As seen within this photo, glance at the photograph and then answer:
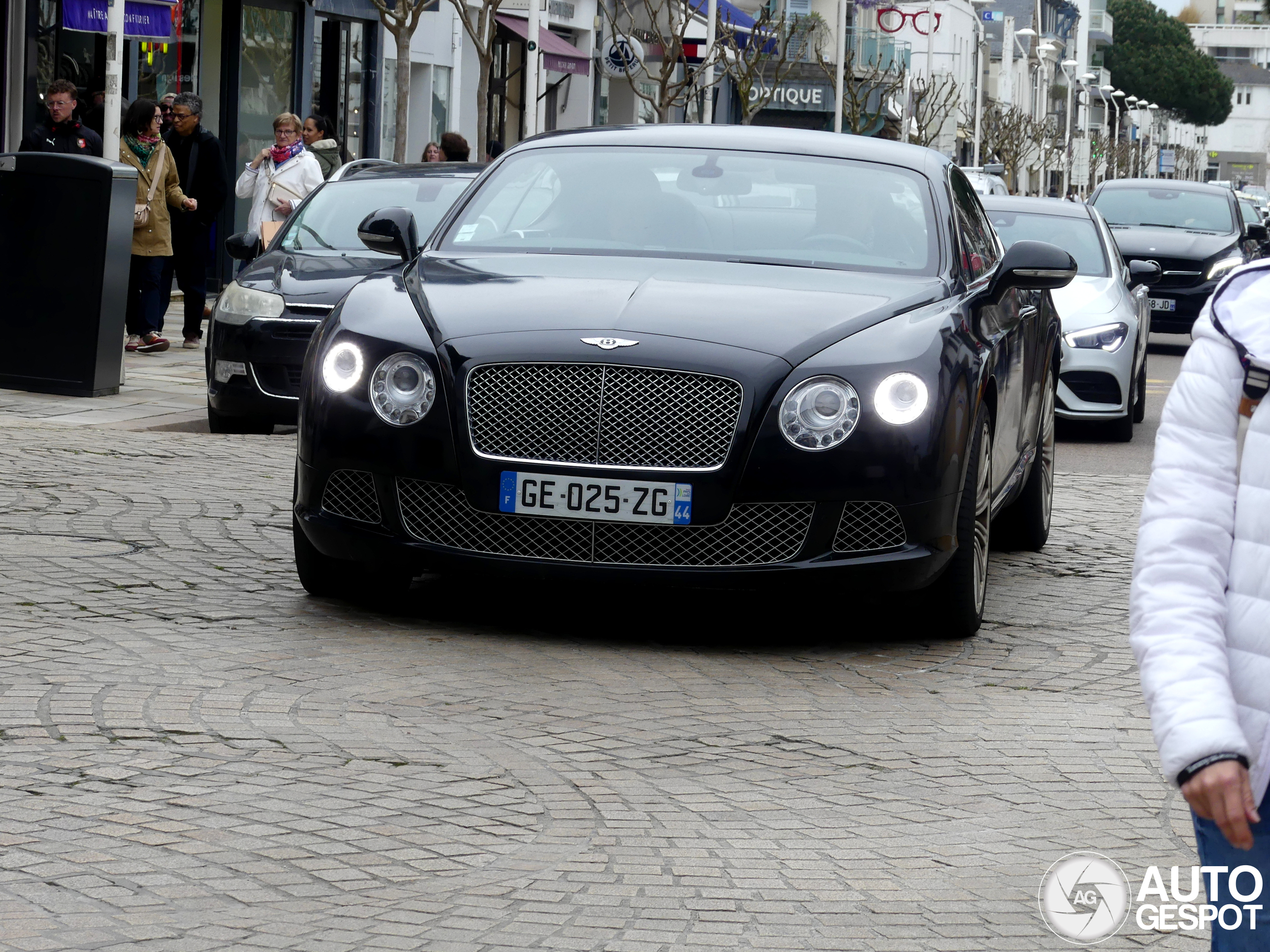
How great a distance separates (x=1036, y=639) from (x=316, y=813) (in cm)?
300

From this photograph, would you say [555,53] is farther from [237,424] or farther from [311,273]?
[237,424]

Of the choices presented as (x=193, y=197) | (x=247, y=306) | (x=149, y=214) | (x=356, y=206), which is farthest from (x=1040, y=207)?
(x=193, y=197)

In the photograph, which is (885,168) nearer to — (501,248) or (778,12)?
(501,248)

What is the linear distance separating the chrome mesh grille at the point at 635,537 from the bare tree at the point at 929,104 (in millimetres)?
52699

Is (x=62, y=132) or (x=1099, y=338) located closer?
(x=1099, y=338)

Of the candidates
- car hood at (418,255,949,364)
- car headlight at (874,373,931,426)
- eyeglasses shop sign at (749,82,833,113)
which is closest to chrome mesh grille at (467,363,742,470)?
car hood at (418,255,949,364)

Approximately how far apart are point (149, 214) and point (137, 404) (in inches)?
114

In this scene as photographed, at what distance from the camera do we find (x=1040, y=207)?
14844mm

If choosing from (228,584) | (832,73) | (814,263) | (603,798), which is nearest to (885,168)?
(814,263)

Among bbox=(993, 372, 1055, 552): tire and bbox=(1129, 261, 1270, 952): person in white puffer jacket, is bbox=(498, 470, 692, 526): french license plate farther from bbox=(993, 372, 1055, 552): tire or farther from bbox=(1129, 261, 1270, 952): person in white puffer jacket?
bbox=(1129, 261, 1270, 952): person in white puffer jacket

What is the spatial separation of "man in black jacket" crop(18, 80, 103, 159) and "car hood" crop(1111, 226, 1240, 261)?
35.1ft

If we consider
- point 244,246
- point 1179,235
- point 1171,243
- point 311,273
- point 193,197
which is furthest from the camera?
point 1179,235

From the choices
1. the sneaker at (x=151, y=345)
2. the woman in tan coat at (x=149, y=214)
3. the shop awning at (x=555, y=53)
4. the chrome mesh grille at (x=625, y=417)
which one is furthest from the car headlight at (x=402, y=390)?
the shop awning at (x=555, y=53)

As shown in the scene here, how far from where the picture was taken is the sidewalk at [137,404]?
11758 mm
